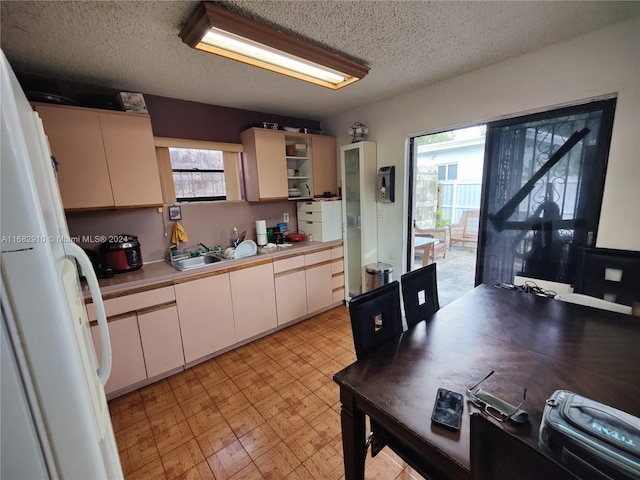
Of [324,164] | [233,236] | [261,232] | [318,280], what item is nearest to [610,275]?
[318,280]

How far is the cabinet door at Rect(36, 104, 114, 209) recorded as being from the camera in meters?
1.87

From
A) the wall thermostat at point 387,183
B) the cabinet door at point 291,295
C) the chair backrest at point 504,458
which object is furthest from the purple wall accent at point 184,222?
the chair backrest at point 504,458

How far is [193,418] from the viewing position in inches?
73.2

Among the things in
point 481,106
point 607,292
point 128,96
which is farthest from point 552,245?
point 128,96

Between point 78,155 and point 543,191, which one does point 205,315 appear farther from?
point 543,191

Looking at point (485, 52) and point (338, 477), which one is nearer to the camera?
point (338, 477)

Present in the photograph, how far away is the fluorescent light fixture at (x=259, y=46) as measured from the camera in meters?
1.38

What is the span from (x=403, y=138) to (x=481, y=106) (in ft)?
2.46

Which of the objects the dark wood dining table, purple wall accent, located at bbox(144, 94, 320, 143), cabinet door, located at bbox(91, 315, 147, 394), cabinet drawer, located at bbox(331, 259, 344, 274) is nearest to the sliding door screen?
the dark wood dining table

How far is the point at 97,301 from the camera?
2.94 ft

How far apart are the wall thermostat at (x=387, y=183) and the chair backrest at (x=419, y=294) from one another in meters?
1.31

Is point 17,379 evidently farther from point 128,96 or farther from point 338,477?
point 128,96

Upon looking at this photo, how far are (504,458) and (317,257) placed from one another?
104 inches

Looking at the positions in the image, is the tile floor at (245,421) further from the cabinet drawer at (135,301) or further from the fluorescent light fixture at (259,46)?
the fluorescent light fixture at (259,46)
